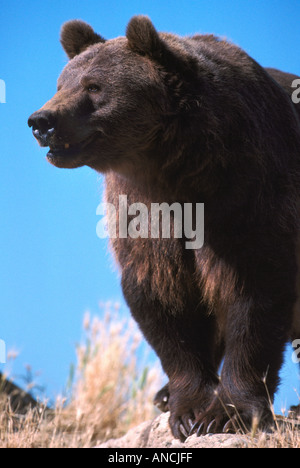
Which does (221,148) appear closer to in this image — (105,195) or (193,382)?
(105,195)

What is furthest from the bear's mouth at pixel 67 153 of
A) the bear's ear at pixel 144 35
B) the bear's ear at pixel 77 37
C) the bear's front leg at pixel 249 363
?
the bear's front leg at pixel 249 363

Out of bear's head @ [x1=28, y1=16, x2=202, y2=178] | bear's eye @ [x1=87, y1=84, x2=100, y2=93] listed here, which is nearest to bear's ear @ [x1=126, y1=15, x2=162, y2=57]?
bear's head @ [x1=28, y1=16, x2=202, y2=178]

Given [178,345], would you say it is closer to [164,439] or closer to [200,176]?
[164,439]

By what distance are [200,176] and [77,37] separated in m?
1.30

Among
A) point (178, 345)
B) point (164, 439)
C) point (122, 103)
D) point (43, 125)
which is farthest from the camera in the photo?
point (164, 439)

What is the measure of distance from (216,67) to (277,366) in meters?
1.87

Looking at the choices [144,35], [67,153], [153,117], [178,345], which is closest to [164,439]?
[178,345]

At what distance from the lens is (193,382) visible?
434 centimetres

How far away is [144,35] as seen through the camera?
395 centimetres

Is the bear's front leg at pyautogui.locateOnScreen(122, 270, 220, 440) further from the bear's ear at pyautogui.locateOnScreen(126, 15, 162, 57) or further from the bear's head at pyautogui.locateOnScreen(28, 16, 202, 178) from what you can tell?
the bear's ear at pyautogui.locateOnScreen(126, 15, 162, 57)

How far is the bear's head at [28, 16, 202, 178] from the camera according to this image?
153 inches

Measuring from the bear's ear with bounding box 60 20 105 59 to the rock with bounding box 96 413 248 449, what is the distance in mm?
2580

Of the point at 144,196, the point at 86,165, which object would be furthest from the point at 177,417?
the point at 86,165
